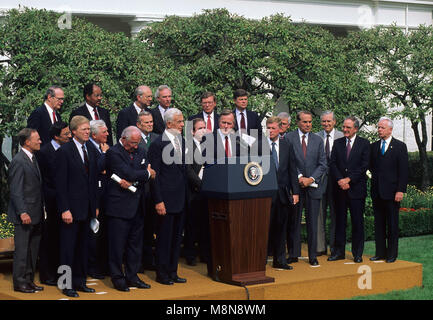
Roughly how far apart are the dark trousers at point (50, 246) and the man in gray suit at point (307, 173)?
296 cm

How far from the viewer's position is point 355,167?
33.8 ft

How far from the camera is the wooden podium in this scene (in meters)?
8.31

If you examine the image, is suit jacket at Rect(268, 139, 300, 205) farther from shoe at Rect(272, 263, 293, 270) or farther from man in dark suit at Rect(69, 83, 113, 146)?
man in dark suit at Rect(69, 83, 113, 146)

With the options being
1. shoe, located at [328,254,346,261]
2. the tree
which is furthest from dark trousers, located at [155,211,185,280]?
the tree

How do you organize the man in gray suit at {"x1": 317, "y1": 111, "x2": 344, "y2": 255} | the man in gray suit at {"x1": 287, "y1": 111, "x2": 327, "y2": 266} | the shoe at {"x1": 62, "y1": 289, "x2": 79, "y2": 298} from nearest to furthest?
the shoe at {"x1": 62, "y1": 289, "x2": 79, "y2": 298}, the man in gray suit at {"x1": 287, "y1": 111, "x2": 327, "y2": 266}, the man in gray suit at {"x1": 317, "y1": 111, "x2": 344, "y2": 255}

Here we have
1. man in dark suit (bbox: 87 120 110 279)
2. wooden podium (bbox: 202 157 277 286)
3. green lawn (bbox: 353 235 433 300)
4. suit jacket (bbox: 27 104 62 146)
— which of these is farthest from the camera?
suit jacket (bbox: 27 104 62 146)

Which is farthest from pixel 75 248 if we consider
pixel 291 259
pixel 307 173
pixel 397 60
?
pixel 397 60

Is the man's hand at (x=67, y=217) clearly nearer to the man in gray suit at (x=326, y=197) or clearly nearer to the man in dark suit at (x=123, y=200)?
the man in dark suit at (x=123, y=200)

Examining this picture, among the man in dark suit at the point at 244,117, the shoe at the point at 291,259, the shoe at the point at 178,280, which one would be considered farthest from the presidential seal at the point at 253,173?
the shoe at the point at 291,259

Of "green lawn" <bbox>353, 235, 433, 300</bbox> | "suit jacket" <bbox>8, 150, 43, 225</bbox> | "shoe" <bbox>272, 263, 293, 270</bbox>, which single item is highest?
"suit jacket" <bbox>8, 150, 43, 225</bbox>

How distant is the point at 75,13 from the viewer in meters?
17.6

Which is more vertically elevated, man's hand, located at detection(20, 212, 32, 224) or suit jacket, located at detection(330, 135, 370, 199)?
suit jacket, located at detection(330, 135, 370, 199)

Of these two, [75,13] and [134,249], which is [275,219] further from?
[75,13]
